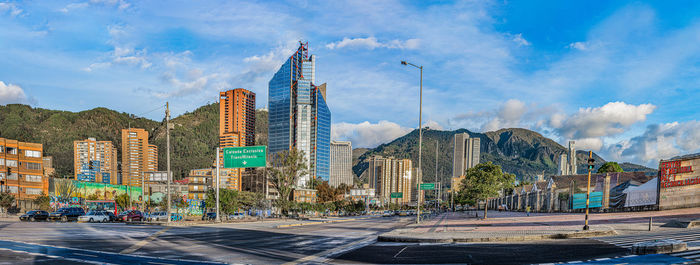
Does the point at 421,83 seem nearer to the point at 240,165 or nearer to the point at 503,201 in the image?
the point at 240,165

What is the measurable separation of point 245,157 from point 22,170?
75.1m

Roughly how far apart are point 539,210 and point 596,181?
2245 centimetres

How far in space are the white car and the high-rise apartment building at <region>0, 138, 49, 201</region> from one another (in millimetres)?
54815

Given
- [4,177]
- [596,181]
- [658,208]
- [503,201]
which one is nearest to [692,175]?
[658,208]

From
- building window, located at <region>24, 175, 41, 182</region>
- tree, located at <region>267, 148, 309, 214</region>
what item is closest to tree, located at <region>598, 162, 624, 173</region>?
tree, located at <region>267, 148, 309, 214</region>

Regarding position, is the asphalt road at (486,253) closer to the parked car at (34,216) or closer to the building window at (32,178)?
the parked car at (34,216)

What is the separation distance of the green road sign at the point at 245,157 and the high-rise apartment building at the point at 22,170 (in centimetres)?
6705

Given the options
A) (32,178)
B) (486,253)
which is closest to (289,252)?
(486,253)

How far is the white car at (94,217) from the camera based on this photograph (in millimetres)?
43250

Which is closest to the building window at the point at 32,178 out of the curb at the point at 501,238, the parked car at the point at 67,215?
the parked car at the point at 67,215

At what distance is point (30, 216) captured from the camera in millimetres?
42344

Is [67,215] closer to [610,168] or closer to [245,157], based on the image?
[245,157]

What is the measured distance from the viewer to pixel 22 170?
294ft

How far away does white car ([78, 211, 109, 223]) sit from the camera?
1703 inches
